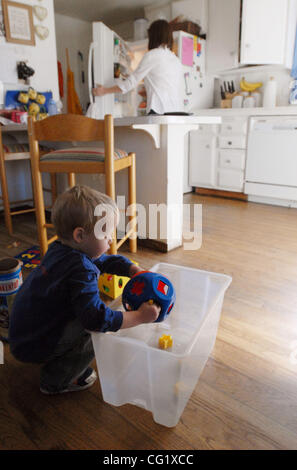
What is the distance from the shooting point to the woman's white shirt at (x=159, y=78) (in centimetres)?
224

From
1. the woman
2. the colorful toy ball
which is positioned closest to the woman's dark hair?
the woman

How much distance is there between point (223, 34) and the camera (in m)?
3.62

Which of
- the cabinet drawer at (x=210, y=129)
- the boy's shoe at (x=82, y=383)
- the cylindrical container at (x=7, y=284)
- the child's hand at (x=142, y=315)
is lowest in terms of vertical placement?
the boy's shoe at (x=82, y=383)

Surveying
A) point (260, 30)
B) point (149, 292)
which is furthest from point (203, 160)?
point (149, 292)

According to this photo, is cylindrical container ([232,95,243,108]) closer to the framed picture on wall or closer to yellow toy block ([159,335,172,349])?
the framed picture on wall

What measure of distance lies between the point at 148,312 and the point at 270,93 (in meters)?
3.28

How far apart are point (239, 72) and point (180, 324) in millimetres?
3391

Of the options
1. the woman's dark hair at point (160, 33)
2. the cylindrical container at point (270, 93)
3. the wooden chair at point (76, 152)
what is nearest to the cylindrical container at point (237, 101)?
the cylindrical container at point (270, 93)

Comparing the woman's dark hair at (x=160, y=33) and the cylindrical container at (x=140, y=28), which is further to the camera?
the cylindrical container at (x=140, y=28)

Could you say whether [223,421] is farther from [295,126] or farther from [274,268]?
[295,126]

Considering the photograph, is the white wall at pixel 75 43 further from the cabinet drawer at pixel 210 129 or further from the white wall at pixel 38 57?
the cabinet drawer at pixel 210 129

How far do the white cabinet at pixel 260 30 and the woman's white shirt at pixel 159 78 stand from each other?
131cm

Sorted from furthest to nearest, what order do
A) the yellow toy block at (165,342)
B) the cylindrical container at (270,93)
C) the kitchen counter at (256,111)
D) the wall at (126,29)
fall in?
the wall at (126,29) < the cylindrical container at (270,93) < the kitchen counter at (256,111) < the yellow toy block at (165,342)

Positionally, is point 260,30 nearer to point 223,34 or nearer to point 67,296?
point 223,34
